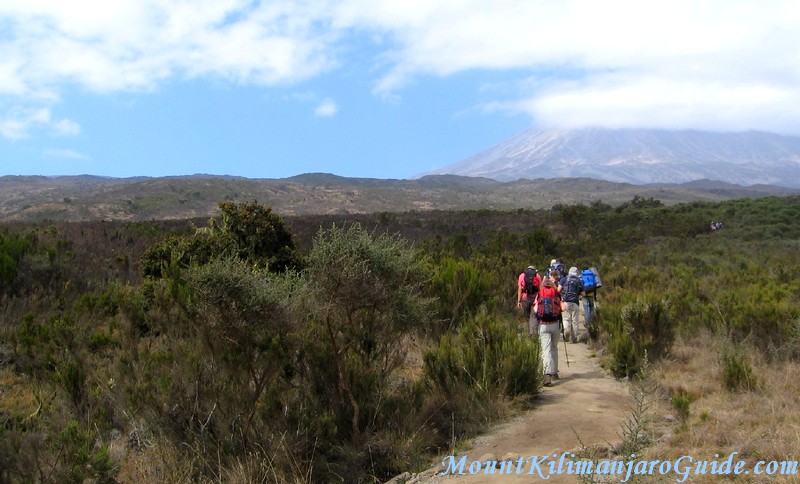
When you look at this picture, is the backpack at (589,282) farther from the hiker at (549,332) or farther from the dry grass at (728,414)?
the hiker at (549,332)

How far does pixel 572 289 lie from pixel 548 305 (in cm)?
307

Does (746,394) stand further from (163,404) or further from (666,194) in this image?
(666,194)

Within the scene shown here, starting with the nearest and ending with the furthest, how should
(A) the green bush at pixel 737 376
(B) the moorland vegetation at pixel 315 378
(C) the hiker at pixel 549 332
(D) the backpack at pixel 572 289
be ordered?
(B) the moorland vegetation at pixel 315 378 → (A) the green bush at pixel 737 376 → (C) the hiker at pixel 549 332 → (D) the backpack at pixel 572 289

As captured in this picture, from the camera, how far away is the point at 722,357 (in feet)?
24.3

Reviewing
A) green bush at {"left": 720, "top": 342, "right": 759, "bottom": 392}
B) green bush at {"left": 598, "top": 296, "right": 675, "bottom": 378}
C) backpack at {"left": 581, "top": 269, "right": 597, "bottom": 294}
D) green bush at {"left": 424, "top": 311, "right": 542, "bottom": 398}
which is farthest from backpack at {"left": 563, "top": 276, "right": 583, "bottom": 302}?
green bush at {"left": 720, "top": 342, "right": 759, "bottom": 392}

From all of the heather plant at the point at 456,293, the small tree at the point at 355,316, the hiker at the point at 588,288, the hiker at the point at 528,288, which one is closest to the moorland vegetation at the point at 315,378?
the small tree at the point at 355,316

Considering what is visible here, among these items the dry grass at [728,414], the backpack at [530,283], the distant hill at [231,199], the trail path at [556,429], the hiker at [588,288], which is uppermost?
the distant hill at [231,199]

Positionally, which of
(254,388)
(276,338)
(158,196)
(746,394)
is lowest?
(746,394)

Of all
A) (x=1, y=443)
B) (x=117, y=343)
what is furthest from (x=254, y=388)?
(x=117, y=343)

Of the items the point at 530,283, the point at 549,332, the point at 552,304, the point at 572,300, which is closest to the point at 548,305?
the point at 552,304

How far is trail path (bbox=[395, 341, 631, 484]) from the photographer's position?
16.2 ft

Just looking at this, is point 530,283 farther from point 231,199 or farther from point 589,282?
point 231,199

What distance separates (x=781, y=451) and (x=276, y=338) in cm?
434

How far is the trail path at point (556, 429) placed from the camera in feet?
16.2
